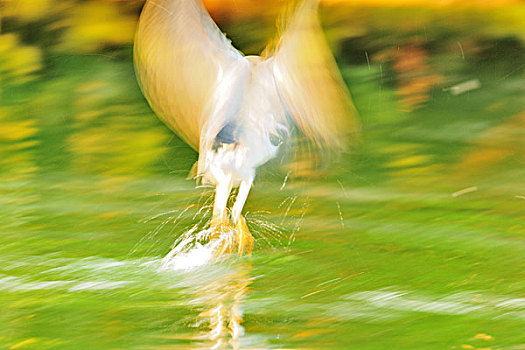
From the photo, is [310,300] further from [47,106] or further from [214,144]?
[47,106]

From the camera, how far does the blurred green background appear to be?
561mm

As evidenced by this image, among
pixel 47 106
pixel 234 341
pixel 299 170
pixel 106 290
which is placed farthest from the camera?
pixel 47 106

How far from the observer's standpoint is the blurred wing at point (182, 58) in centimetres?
70

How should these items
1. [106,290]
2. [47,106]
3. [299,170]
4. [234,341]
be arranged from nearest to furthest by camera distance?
[234,341], [106,290], [299,170], [47,106]

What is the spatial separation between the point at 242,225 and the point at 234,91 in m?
0.10

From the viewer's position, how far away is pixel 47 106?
3.65 ft

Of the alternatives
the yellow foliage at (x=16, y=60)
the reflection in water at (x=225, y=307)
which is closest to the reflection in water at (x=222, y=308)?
the reflection in water at (x=225, y=307)

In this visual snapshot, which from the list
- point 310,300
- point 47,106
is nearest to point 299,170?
point 310,300

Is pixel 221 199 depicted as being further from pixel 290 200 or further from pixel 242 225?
pixel 290 200

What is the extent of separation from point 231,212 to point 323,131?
0.09 m

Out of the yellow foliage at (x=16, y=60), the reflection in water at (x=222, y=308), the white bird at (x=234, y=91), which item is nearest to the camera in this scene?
the reflection in water at (x=222, y=308)

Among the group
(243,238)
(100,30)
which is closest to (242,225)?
(243,238)

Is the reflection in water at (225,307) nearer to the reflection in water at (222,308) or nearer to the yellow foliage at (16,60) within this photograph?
the reflection in water at (222,308)

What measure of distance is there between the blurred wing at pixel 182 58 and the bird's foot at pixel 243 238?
0.24 ft
